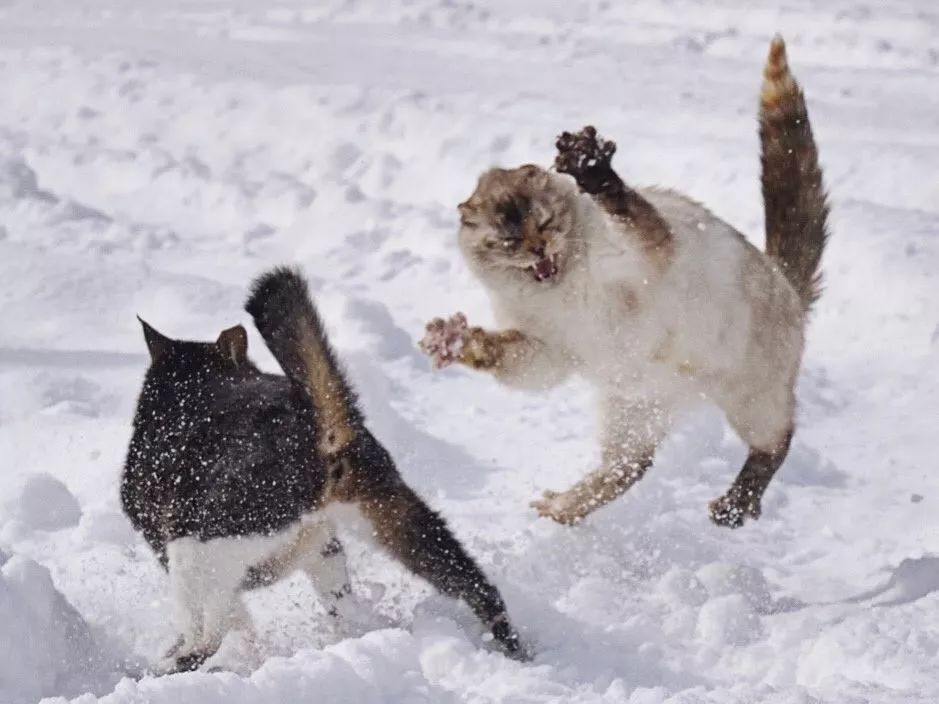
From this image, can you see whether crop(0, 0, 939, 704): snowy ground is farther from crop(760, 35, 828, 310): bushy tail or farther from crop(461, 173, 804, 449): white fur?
crop(760, 35, 828, 310): bushy tail

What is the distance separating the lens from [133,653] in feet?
13.7

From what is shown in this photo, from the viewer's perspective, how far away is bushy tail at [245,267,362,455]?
3.99 meters

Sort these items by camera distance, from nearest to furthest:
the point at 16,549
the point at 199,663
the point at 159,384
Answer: the point at 199,663 → the point at 159,384 → the point at 16,549

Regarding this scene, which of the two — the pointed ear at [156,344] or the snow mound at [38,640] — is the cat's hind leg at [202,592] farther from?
the pointed ear at [156,344]

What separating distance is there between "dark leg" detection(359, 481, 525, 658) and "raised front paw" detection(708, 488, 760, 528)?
128 centimetres

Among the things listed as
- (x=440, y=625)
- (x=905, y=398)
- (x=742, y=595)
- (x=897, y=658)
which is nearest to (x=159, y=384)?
(x=440, y=625)

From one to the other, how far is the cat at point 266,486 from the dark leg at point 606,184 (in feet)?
3.17

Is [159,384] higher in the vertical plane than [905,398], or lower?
higher

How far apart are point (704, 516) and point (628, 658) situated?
4.55ft

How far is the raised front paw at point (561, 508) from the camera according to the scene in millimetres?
5180

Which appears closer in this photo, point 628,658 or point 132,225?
point 628,658

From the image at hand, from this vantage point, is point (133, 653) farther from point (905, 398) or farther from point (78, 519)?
point (905, 398)

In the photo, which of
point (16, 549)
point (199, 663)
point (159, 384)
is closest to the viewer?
point (199, 663)

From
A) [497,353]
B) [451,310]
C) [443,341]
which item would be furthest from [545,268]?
[451,310]
